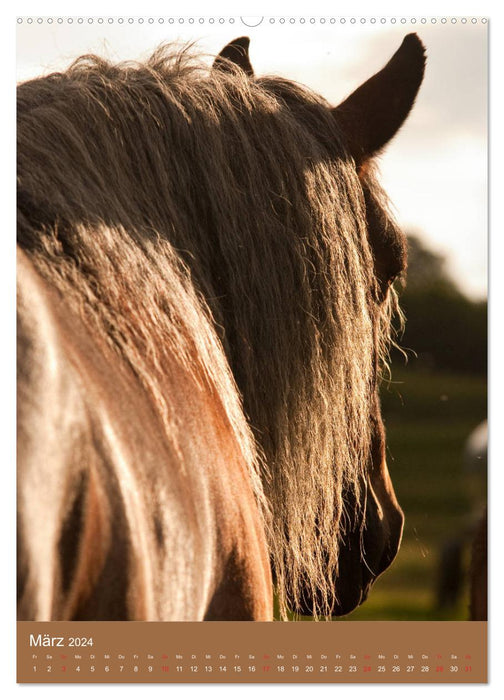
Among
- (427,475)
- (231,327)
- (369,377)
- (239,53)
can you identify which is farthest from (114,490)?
(427,475)

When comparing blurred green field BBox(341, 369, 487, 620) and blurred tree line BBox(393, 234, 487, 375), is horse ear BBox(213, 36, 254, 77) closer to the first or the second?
blurred tree line BBox(393, 234, 487, 375)

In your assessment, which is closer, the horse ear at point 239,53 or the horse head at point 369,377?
the horse head at point 369,377

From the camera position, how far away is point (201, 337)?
1193 mm

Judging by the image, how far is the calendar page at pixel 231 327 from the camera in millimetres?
873

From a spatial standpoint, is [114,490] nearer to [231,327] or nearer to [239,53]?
[231,327]

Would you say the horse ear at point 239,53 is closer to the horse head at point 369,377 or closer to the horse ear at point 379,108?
the horse head at point 369,377

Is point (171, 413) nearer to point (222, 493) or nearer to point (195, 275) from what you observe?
point (222, 493)

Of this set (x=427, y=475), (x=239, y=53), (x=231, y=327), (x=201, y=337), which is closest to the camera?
(x=201, y=337)

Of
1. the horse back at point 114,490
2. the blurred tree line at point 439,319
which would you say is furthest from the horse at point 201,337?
the blurred tree line at point 439,319

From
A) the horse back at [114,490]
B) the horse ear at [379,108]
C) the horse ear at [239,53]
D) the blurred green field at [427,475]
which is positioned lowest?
Result: the horse back at [114,490]

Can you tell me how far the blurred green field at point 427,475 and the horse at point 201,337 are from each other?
224mm

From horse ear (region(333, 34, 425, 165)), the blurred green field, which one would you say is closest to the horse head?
horse ear (region(333, 34, 425, 165))

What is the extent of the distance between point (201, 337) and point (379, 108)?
739 mm
